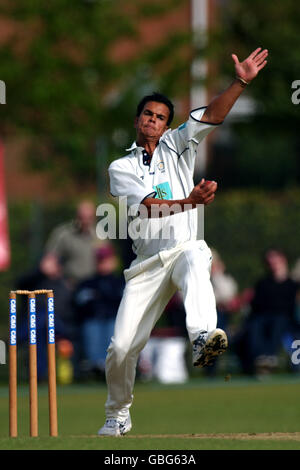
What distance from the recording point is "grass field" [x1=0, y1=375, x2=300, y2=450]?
7.51 metres

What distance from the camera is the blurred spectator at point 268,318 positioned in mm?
16141

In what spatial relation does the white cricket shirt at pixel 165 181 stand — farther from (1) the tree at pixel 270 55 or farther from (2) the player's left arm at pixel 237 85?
(1) the tree at pixel 270 55

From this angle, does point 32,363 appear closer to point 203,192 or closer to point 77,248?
point 203,192

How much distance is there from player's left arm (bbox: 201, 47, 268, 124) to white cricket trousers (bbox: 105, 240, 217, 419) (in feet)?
3.16

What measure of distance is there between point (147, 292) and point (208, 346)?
83 centimetres

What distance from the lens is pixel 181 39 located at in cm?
2111

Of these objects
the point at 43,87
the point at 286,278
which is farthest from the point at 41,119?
the point at 286,278

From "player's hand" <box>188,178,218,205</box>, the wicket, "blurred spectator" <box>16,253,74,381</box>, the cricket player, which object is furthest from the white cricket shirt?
"blurred spectator" <box>16,253,74,381</box>

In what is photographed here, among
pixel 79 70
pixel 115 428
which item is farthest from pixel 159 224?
pixel 79 70

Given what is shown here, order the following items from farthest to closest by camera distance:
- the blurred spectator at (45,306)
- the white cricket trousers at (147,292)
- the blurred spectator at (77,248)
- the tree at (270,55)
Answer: the tree at (270,55) < the blurred spectator at (77,248) < the blurred spectator at (45,306) < the white cricket trousers at (147,292)

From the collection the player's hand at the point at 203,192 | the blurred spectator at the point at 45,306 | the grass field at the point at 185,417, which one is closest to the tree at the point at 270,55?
the blurred spectator at the point at 45,306

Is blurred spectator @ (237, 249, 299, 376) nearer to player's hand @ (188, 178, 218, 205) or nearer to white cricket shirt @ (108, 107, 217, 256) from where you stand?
white cricket shirt @ (108, 107, 217, 256)

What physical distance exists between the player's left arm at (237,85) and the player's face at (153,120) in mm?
407

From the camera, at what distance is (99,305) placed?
15.7 meters
